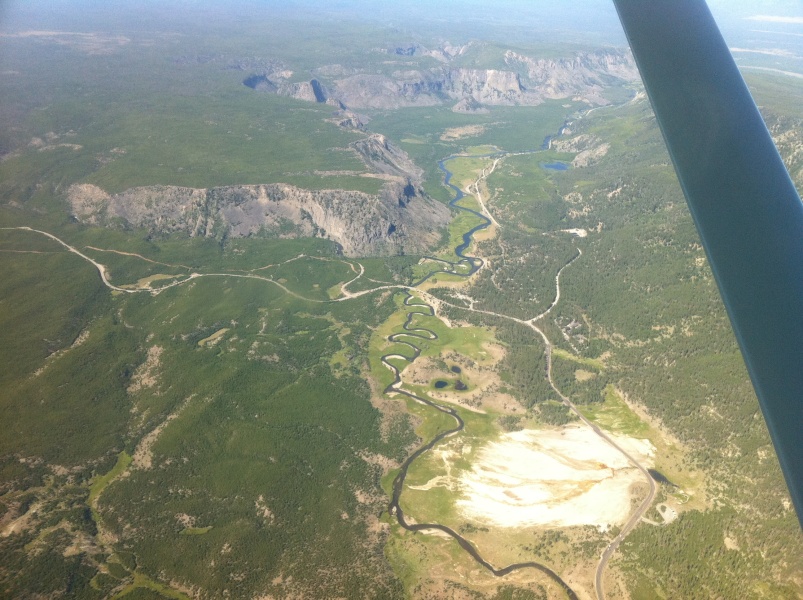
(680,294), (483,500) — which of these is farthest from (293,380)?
(680,294)

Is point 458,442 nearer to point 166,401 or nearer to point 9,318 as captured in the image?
point 166,401

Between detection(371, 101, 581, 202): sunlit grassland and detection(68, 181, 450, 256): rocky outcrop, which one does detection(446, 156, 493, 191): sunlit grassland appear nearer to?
detection(371, 101, 581, 202): sunlit grassland

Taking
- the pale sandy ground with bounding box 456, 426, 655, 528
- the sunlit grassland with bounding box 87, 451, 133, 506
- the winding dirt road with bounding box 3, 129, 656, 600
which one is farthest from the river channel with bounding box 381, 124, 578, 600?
the sunlit grassland with bounding box 87, 451, 133, 506

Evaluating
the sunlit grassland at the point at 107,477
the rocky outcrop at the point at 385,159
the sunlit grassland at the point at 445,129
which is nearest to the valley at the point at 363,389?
the sunlit grassland at the point at 107,477

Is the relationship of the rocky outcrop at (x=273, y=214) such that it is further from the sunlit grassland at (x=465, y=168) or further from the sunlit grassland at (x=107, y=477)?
the sunlit grassland at (x=107, y=477)

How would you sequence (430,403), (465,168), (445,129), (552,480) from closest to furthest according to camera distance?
(552,480), (430,403), (465,168), (445,129)

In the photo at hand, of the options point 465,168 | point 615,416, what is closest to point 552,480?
point 615,416

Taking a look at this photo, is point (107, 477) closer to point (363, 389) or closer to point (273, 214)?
point (363, 389)
